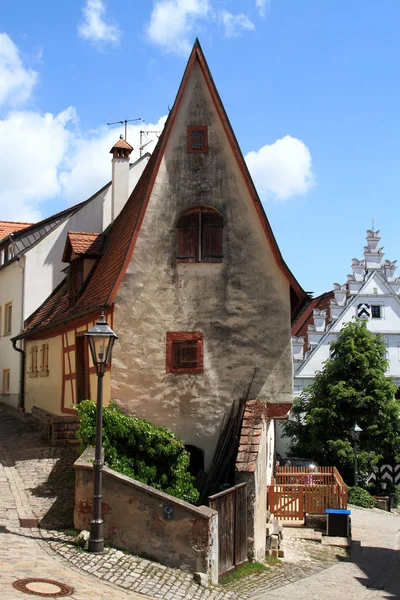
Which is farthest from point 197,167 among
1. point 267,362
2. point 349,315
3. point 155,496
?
point 349,315

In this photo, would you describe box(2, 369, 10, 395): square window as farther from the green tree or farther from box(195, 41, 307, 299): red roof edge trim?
box(195, 41, 307, 299): red roof edge trim

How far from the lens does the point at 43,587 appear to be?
927cm

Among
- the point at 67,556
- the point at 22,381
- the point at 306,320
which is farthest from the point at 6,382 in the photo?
the point at 306,320

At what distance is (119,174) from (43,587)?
1717 centimetres

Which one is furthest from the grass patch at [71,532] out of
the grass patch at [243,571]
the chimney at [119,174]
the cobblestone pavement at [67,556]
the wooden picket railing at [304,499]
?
the chimney at [119,174]

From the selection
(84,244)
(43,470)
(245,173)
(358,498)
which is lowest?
(358,498)

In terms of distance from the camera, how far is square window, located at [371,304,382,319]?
39688mm

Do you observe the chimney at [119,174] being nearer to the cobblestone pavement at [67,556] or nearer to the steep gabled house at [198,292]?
the steep gabled house at [198,292]

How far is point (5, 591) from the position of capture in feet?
28.7

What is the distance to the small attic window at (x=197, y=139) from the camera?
1756cm

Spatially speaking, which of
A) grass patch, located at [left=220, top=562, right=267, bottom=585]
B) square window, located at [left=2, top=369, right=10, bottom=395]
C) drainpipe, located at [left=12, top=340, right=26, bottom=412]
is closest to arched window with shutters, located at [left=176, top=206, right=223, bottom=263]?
grass patch, located at [left=220, top=562, right=267, bottom=585]

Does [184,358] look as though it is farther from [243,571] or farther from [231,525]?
[243,571]

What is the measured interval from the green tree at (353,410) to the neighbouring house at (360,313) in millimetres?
5173

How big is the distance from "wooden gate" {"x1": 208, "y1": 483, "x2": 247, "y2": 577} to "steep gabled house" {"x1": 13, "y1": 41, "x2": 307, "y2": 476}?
2.88 meters
